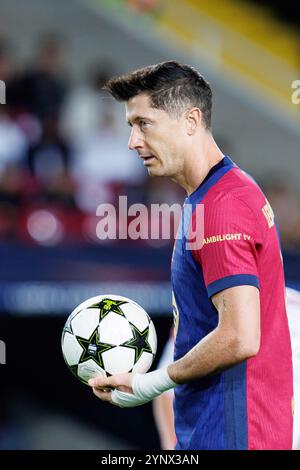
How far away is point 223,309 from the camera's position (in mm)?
2754

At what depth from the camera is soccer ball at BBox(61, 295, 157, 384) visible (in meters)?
3.15

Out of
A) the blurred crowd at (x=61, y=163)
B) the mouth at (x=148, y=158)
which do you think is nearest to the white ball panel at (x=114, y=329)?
the mouth at (x=148, y=158)

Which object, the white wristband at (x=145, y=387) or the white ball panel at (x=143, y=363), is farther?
the white ball panel at (x=143, y=363)

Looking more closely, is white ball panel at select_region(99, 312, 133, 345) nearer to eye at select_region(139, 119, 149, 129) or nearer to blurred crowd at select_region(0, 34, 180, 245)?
eye at select_region(139, 119, 149, 129)

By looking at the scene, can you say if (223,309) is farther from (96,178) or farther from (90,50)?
(90,50)

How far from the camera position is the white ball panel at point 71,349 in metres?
3.19

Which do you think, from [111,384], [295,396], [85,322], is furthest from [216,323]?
[295,396]

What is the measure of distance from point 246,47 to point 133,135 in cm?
995

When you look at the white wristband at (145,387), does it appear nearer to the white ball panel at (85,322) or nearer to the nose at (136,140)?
the white ball panel at (85,322)

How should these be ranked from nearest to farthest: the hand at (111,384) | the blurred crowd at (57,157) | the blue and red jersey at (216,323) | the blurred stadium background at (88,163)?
the blue and red jersey at (216,323)
the hand at (111,384)
the blurred stadium background at (88,163)
the blurred crowd at (57,157)

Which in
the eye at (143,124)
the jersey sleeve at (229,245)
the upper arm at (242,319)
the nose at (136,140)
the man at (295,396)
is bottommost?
the man at (295,396)

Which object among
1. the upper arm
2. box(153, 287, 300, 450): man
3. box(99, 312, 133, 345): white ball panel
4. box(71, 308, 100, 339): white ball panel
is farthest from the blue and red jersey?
box(153, 287, 300, 450): man

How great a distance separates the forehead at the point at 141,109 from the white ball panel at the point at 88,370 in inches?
35.9
